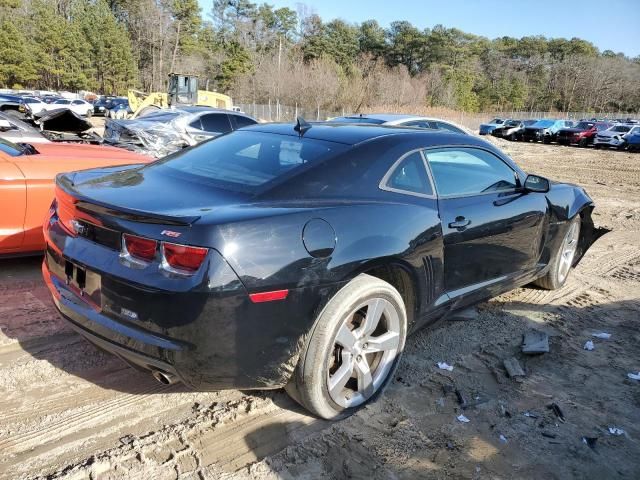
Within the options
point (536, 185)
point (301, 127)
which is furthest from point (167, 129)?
point (536, 185)

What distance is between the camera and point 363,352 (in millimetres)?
2865

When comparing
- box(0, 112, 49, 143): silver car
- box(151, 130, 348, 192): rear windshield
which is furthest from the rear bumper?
box(0, 112, 49, 143): silver car

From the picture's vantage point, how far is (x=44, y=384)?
2.98 meters

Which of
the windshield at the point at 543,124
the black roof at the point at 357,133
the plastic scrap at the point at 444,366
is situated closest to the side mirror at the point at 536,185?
the black roof at the point at 357,133

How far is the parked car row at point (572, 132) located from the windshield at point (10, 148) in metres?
29.5

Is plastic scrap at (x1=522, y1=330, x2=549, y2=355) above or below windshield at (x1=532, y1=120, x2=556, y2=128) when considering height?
below

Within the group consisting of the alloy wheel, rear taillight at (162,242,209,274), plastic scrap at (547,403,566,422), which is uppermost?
rear taillight at (162,242,209,274)

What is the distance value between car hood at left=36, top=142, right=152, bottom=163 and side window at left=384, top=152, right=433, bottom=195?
125 inches

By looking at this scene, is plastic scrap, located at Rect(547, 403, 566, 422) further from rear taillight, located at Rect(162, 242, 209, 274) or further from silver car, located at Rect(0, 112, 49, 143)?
silver car, located at Rect(0, 112, 49, 143)

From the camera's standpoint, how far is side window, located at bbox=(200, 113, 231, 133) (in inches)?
411

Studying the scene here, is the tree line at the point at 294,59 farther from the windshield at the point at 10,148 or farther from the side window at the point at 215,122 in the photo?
the windshield at the point at 10,148

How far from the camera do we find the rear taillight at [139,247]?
2.27 meters

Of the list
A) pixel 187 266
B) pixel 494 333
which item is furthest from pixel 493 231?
pixel 187 266

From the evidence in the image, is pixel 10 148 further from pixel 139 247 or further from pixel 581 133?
pixel 581 133
